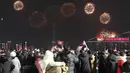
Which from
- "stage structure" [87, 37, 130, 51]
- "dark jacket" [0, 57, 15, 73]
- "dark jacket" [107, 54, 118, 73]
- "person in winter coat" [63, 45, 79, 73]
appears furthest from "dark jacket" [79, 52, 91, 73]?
"stage structure" [87, 37, 130, 51]

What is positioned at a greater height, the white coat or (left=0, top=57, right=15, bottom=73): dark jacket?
the white coat

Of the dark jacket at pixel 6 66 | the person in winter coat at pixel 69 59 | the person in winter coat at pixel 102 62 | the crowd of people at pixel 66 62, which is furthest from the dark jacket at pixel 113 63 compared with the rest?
the dark jacket at pixel 6 66

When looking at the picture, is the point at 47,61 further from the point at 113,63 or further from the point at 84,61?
the point at 84,61

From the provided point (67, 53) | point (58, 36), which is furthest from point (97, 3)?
point (67, 53)

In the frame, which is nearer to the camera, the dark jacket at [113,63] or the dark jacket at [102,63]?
the dark jacket at [113,63]

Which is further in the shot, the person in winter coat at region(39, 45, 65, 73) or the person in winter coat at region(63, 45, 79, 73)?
the person in winter coat at region(63, 45, 79, 73)

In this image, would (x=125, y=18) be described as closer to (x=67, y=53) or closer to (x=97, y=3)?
(x=97, y=3)

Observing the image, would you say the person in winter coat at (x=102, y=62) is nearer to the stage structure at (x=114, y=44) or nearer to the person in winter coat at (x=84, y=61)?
the person in winter coat at (x=84, y=61)

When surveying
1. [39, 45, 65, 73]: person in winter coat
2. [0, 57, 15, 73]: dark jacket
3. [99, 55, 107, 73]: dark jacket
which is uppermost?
[39, 45, 65, 73]: person in winter coat

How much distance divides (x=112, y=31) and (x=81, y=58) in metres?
16.9

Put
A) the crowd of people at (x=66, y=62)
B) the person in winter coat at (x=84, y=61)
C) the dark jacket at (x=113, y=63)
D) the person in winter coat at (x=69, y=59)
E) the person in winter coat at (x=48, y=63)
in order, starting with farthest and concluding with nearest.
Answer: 1. the person in winter coat at (x=84, y=61)
2. the dark jacket at (x=113, y=63)
3. the person in winter coat at (x=69, y=59)
4. the crowd of people at (x=66, y=62)
5. the person in winter coat at (x=48, y=63)

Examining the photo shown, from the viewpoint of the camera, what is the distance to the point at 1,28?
30.1 meters

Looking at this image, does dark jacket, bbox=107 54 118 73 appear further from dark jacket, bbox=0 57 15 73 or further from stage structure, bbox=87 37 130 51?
stage structure, bbox=87 37 130 51

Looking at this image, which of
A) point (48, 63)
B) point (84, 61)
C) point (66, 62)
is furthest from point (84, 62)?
point (48, 63)
